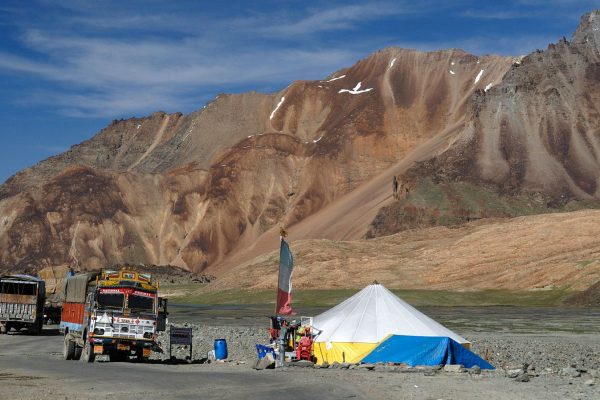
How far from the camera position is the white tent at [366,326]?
32.2m

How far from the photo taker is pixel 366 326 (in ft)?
107

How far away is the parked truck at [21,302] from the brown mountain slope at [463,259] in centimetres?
5687

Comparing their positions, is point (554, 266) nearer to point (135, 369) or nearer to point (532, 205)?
point (532, 205)

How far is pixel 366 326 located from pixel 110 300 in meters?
8.81

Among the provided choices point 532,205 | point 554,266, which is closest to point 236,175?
point 532,205

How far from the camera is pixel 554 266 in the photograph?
101 meters

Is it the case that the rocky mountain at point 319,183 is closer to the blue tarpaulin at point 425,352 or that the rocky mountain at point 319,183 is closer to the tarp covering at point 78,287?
the tarp covering at point 78,287

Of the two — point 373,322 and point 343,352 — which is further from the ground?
point 373,322

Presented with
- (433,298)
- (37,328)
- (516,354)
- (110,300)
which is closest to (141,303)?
(110,300)

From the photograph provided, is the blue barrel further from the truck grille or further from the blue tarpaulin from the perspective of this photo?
the truck grille

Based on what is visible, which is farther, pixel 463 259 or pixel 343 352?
pixel 463 259

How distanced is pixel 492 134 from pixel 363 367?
5421 inches

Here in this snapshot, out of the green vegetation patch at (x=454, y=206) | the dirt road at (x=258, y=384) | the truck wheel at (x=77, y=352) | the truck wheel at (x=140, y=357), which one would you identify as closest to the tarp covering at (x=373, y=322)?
the dirt road at (x=258, y=384)

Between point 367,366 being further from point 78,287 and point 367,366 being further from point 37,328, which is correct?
point 37,328
